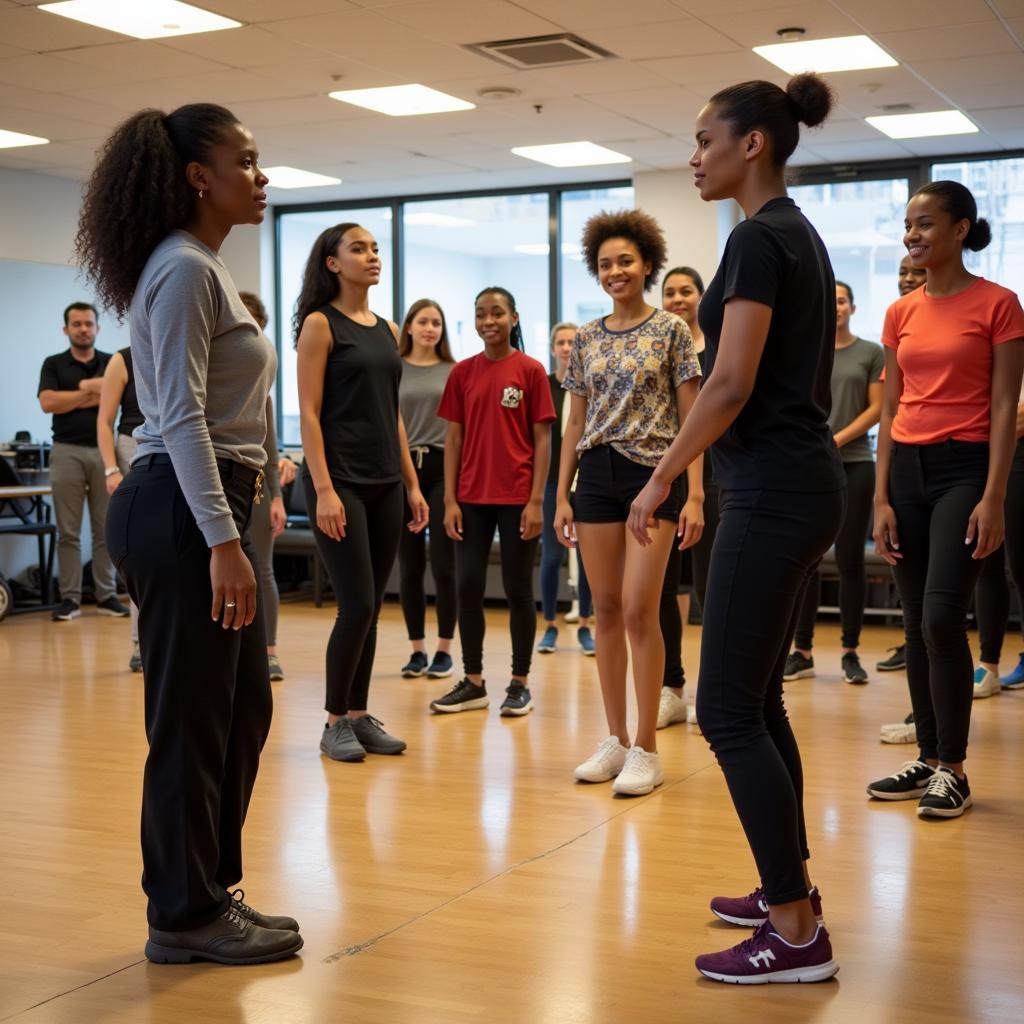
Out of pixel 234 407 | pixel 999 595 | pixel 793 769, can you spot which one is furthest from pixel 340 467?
pixel 999 595

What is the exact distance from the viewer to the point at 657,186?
10242 mm

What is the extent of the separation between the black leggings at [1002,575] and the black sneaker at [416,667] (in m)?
2.35

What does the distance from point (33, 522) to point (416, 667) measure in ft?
13.7

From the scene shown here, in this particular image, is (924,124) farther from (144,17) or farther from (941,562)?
(941,562)

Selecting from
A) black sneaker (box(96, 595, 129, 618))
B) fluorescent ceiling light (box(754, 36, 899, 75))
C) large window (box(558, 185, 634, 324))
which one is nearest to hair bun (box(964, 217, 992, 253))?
fluorescent ceiling light (box(754, 36, 899, 75))

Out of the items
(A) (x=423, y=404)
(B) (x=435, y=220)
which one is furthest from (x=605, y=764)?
(B) (x=435, y=220)

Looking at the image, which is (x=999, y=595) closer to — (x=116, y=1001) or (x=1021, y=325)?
(x=1021, y=325)

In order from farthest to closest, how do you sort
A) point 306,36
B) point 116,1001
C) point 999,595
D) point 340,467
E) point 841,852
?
point 306,36 < point 999,595 < point 340,467 < point 841,852 < point 116,1001

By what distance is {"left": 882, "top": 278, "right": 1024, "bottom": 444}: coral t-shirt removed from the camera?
139 inches

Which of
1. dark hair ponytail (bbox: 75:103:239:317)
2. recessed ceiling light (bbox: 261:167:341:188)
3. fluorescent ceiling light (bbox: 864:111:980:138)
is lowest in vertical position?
dark hair ponytail (bbox: 75:103:239:317)

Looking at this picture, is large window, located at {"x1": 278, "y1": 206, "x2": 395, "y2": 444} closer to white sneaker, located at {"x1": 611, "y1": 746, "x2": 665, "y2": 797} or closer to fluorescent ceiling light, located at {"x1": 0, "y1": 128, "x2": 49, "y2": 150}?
fluorescent ceiling light, located at {"x1": 0, "y1": 128, "x2": 49, "y2": 150}

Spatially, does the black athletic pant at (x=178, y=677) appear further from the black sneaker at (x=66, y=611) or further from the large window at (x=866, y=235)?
the large window at (x=866, y=235)

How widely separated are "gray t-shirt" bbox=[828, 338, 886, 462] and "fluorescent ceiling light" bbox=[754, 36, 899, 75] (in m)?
1.71

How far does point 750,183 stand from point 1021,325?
1.34 metres
